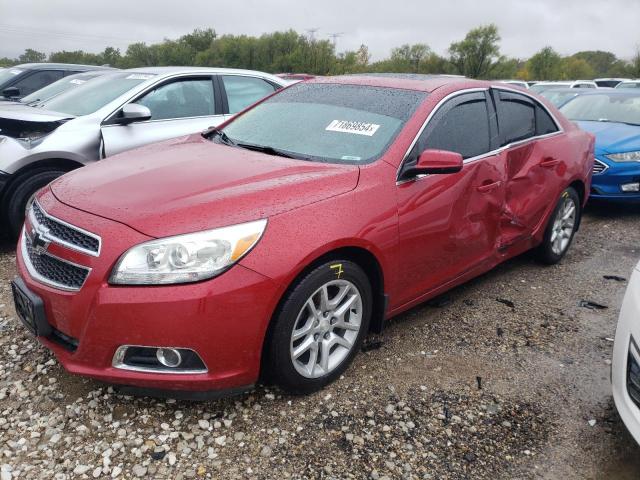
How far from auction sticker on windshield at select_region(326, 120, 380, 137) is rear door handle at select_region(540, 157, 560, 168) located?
64.9 inches

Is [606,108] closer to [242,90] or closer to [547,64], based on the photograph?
[242,90]

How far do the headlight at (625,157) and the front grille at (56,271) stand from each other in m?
5.84

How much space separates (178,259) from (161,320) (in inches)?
10.0

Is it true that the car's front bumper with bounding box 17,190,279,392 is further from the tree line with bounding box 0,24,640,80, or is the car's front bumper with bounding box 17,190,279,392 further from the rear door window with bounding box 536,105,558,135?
the tree line with bounding box 0,24,640,80

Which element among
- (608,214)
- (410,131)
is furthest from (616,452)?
(608,214)

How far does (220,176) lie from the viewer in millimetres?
2596

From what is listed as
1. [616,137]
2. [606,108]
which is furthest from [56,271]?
[606,108]

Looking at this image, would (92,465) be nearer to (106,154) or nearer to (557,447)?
(557,447)

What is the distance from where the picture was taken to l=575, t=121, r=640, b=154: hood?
5.98 metres

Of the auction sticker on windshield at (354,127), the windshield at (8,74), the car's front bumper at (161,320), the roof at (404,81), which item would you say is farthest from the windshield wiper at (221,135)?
the windshield at (8,74)

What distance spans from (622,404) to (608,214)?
488 centimetres

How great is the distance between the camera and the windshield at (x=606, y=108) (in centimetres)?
690

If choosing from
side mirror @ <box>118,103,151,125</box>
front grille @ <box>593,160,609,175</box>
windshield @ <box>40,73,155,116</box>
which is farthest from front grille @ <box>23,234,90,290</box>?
front grille @ <box>593,160,609,175</box>

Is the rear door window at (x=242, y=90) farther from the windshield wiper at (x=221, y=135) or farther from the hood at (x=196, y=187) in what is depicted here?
the hood at (x=196, y=187)
